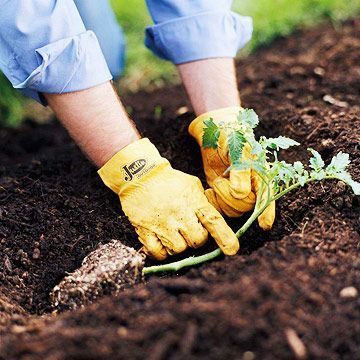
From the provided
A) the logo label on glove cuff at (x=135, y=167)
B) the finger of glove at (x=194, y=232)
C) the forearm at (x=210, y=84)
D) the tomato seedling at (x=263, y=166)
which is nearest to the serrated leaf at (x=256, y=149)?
the tomato seedling at (x=263, y=166)

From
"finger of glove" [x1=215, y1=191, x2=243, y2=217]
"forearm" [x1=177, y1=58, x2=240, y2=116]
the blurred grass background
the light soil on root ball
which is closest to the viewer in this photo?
the light soil on root ball

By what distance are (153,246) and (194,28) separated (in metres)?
1.09

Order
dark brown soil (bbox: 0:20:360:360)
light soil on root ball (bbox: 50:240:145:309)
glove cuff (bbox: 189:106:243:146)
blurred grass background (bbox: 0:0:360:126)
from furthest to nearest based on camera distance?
blurred grass background (bbox: 0:0:360:126) < glove cuff (bbox: 189:106:243:146) < light soil on root ball (bbox: 50:240:145:309) < dark brown soil (bbox: 0:20:360:360)

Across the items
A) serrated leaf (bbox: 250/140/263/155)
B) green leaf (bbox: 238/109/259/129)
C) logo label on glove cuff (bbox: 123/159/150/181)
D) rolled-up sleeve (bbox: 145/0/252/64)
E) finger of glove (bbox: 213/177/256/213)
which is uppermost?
rolled-up sleeve (bbox: 145/0/252/64)

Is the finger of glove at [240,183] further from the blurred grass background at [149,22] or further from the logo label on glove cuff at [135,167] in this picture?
the blurred grass background at [149,22]

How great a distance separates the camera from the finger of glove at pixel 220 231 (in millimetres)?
2043

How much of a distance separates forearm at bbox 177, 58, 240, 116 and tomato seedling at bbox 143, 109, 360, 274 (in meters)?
0.45

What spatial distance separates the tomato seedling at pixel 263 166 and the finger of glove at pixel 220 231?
0.03m

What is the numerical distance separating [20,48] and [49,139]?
1256mm

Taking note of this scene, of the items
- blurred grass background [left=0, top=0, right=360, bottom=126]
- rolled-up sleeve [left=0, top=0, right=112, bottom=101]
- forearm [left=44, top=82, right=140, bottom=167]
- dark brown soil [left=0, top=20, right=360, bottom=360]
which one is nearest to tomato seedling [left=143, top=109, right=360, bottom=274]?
dark brown soil [left=0, top=20, right=360, bottom=360]

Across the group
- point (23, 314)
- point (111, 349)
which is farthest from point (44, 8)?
point (111, 349)

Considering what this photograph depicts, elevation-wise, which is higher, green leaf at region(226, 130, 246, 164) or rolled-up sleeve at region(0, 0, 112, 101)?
rolled-up sleeve at region(0, 0, 112, 101)

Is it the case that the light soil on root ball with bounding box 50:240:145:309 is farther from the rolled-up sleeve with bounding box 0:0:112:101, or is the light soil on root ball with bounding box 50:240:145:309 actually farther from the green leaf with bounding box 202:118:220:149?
the rolled-up sleeve with bounding box 0:0:112:101

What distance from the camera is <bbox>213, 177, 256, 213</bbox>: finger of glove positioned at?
216 cm
